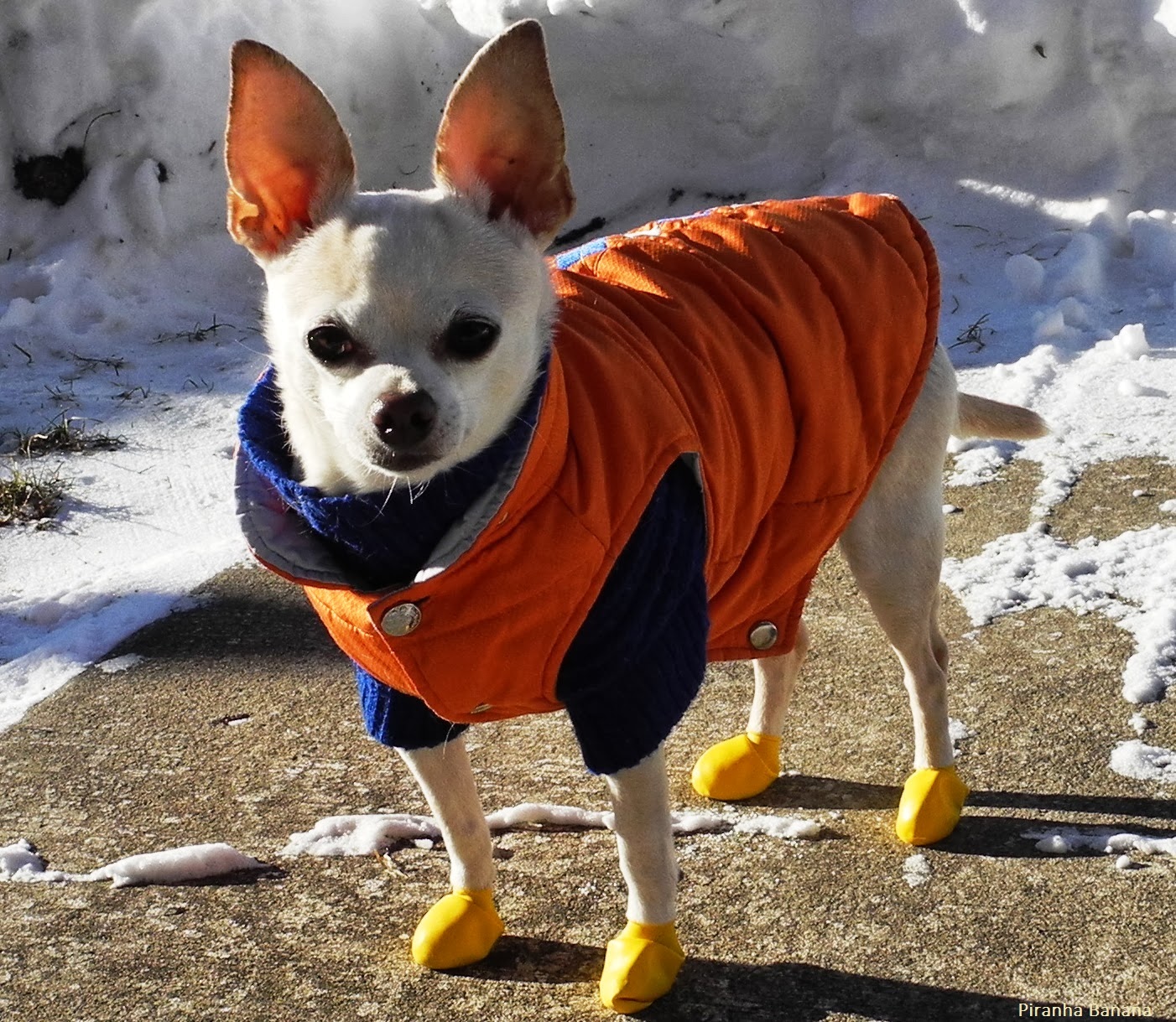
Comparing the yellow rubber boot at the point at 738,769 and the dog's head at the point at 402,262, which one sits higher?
the dog's head at the point at 402,262

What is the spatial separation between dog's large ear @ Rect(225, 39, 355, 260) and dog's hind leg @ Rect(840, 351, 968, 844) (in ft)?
3.94

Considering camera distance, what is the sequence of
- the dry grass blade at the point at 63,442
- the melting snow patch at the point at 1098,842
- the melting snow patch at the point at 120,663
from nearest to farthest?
the melting snow patch at the point at 1098,842
the melting snow patch at the point at 120,663
the dry grass blade at the point at 63,442

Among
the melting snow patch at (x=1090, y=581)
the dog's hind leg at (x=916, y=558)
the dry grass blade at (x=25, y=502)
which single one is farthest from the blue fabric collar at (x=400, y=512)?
the dry grass blade at (x=25, y=502)

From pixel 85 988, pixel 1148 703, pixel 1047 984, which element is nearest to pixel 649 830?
pixel 1047 984

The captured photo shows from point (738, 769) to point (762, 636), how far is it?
1.17ft

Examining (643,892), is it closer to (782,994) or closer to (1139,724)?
(782,994)

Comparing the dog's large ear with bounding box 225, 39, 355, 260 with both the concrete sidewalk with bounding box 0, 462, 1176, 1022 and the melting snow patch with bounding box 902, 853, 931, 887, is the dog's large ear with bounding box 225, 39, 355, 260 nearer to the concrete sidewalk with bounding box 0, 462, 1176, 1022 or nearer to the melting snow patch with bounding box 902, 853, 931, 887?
the concrete sidewalk with bounding box 0, 462, 1176, 1022

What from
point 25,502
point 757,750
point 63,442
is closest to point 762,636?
point 757,750

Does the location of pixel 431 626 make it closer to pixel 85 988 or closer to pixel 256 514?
pixel 256 514

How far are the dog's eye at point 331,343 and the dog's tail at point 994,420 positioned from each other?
1533 millimetres

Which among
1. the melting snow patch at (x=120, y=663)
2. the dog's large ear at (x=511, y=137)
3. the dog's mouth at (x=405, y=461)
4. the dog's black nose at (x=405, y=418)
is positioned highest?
the dog's large ear at (x=511, y=137)

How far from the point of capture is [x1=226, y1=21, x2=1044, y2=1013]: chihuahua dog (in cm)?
210

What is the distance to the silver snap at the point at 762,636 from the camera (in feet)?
8.92

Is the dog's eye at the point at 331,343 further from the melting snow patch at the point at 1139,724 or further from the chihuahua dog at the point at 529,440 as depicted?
the melting snow patch at the point at 1139,724
